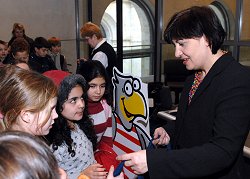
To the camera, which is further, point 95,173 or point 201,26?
point 95,173

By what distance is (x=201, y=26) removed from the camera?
121cm

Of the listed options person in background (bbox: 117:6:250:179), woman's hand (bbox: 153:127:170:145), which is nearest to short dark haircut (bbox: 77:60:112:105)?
woman's hand (bbox: 153:127:170:145)

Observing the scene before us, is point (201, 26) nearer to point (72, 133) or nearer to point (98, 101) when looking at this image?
point (72, 133)

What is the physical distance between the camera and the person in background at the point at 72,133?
62.9 inches

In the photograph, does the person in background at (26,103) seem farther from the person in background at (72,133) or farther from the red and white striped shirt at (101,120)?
the red and white striped shirt at (101,120)

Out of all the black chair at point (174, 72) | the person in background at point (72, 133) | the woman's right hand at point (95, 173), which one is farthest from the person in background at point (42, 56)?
the woman's right hand at point (95, 173)

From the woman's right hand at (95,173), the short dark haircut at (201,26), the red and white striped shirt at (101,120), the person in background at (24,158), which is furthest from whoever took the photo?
the red and white striped shirt at (101,120)

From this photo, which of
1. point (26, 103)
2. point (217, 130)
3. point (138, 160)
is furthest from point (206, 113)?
point (26, 103)

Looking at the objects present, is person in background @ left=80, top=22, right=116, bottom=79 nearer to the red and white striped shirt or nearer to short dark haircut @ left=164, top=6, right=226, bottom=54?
the red and white striped shirt

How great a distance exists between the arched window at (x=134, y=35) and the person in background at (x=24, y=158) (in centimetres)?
535

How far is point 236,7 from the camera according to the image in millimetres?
3262

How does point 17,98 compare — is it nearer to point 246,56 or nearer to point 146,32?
point 246,56

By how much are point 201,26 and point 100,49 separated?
9.36 feet

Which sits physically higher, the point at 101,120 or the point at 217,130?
the point at 217,130
